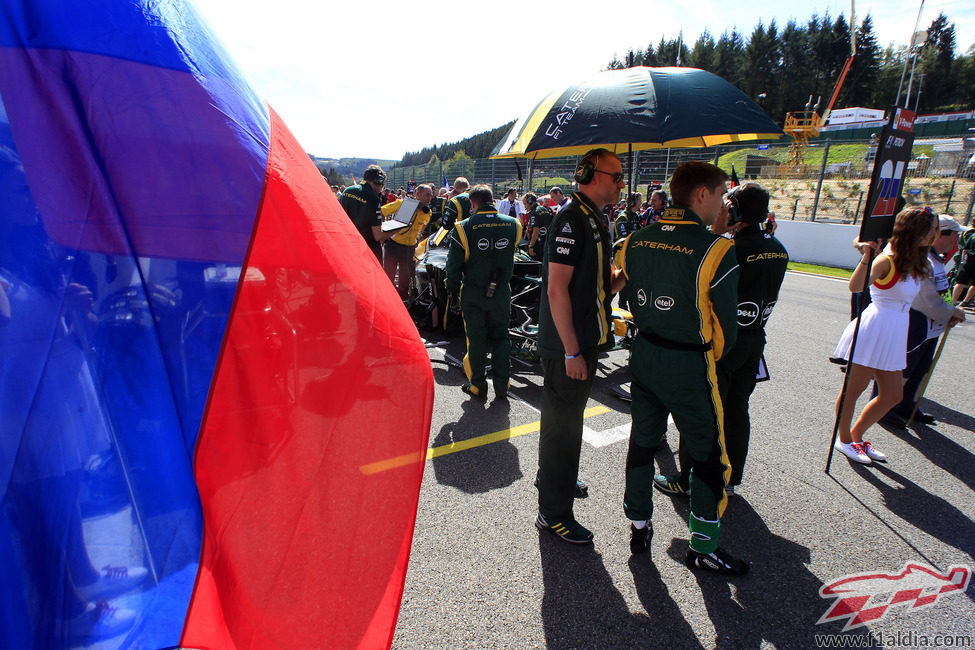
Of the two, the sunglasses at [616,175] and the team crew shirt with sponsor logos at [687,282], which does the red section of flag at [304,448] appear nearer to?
the team crew shirt with sponsor logos at [687,282]

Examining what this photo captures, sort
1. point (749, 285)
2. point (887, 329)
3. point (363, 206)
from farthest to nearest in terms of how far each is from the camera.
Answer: point (363, 206), point (887, 329), point (749, 285)

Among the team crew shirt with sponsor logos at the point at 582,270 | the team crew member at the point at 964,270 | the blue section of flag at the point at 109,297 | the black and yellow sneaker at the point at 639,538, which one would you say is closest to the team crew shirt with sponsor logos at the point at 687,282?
the team crew shirt with sponsor logos at the point at 582,270

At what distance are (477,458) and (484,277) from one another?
165 cm

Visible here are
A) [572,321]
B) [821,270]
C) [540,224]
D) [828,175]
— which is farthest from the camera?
[828,175]

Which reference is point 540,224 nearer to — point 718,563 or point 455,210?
point 455,210

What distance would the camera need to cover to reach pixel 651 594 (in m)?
2.53

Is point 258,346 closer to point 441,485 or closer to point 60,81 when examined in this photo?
point 60,81

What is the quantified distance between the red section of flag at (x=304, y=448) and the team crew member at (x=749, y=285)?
1.98 m

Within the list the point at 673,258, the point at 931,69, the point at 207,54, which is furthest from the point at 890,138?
the point at 931,69

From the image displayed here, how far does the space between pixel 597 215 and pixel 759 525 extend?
204cm

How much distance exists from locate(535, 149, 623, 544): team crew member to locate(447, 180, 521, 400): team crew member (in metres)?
1.88

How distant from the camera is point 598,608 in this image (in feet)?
7.98

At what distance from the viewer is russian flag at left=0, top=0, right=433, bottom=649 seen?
47.6 inches

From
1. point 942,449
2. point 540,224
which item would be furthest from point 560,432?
point 540,224
